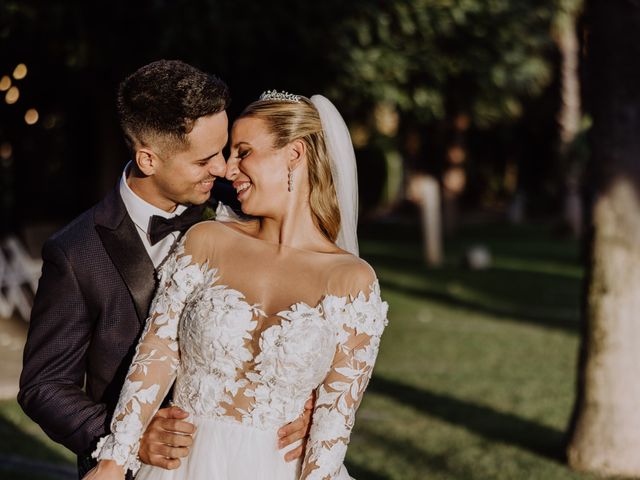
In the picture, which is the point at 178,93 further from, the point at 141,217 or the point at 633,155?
the point at 633,155

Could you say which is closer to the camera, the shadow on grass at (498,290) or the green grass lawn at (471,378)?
the green grass lawn at (471,378)

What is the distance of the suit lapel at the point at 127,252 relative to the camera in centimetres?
315

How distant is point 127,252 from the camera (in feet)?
10.4

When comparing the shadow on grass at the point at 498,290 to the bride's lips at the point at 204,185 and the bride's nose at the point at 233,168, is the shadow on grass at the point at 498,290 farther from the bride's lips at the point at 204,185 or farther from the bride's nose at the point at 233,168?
the bride's nose at the point at 233,168

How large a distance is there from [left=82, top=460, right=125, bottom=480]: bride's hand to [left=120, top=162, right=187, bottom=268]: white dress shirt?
71 cm

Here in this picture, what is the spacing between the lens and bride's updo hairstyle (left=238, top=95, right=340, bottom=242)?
3.10 metres

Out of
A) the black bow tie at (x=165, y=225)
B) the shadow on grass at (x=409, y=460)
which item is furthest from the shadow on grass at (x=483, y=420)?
the black bow tie at (x=165, y=225)

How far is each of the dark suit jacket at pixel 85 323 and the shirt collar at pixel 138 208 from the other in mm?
35

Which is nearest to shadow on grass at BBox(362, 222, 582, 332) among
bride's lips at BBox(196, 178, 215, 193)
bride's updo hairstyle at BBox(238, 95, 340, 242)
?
bride's updo hairstyle at BBox(238, 95, 340, 242)

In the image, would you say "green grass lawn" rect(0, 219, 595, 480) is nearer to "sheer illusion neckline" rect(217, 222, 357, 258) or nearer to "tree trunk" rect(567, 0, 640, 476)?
"tree trunk" rect(567, 0, 640, 476)

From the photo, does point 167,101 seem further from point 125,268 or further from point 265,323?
point 265,323

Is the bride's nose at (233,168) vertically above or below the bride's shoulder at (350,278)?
above

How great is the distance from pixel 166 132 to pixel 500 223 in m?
36.9

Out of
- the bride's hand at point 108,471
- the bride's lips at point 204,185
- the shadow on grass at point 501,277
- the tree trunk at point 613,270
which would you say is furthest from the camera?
the shadow on grass at point 501,277
